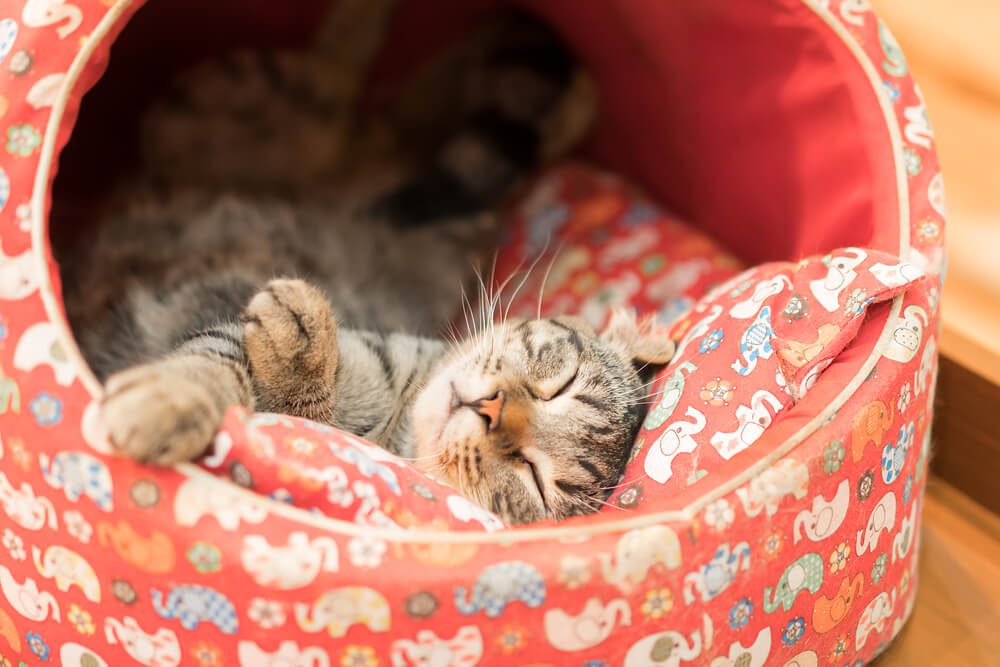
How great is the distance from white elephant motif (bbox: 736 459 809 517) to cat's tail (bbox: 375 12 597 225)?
1180 mm

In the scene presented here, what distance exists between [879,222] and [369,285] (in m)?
1.01

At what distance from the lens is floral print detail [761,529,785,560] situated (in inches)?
36.9

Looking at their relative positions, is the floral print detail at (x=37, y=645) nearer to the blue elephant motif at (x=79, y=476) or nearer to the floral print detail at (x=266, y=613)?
the blue elephant motif at (x=79, y=476)

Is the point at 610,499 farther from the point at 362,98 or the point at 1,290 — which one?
the point at 362,98

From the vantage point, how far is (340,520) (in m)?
0.90

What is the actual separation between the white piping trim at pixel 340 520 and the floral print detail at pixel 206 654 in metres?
0.17

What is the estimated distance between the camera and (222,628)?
2.87 feet

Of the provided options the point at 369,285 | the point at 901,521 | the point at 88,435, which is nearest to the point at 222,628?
the point at 88,435

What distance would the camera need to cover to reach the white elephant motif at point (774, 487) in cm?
93

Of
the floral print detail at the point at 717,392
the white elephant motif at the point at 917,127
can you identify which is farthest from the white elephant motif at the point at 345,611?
the white elephant motif at the point at 917,127

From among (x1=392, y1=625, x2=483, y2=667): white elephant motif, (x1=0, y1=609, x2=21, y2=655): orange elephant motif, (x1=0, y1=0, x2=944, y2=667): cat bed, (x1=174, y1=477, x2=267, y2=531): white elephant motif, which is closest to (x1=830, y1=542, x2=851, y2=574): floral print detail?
(x1=0, y1=0, x2=944, y2=667): cat bed

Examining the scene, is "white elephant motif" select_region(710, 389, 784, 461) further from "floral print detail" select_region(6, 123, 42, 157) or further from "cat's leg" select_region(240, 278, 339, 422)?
"floral print detail" select_region(6, 123, 42, 157)

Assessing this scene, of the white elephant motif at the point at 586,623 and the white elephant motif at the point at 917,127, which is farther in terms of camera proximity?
the white elephant motif at the point at 917,127

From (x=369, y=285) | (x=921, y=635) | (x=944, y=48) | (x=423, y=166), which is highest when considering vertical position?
(x=944, y=48)
